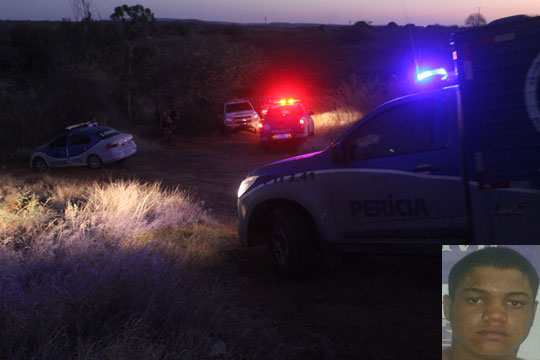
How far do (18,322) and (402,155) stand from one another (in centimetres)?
342

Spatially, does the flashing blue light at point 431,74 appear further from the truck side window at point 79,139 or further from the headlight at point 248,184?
the truck side window at point 79,139

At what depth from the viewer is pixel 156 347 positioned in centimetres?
373

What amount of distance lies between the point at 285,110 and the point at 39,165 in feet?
30.2

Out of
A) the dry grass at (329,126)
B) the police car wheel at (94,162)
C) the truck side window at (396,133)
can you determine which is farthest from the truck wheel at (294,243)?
the police car wheel at (94,162)

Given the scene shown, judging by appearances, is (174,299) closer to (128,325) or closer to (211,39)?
(128,325)

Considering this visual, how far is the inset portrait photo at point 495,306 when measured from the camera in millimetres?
2773

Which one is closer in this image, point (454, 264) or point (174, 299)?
point (454, 264)

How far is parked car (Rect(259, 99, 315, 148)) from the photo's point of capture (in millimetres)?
21344

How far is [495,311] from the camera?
2803 mm

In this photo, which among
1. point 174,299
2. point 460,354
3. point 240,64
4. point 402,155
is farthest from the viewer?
point 240,64

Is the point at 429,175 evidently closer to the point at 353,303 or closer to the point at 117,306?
the point at 353,303

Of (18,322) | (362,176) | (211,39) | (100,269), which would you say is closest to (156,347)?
(18,322)

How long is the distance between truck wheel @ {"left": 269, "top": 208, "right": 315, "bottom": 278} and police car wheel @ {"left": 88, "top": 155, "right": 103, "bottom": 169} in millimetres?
15048

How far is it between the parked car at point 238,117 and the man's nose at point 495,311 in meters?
26.6
